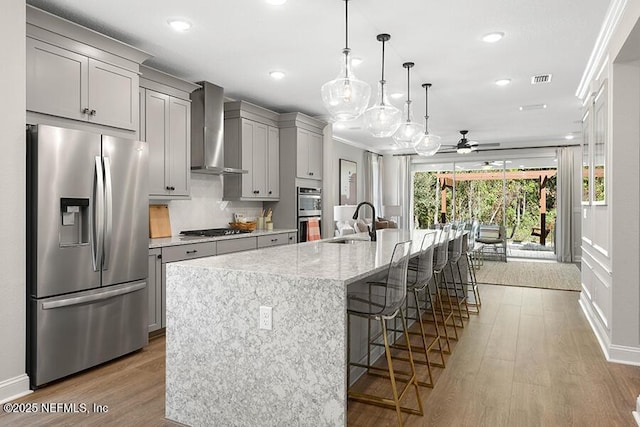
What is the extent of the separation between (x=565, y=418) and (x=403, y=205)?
8.56 metres

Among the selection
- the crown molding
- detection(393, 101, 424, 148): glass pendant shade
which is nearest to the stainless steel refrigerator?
detection(393, 101, 424, 148): glass pendant shade


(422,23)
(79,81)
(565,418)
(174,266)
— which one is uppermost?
(422,23)

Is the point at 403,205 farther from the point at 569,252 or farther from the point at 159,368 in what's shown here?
the point at 159,368

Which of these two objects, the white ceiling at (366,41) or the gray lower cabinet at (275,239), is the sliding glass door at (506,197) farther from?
the gray lower cabinet at (275,239)

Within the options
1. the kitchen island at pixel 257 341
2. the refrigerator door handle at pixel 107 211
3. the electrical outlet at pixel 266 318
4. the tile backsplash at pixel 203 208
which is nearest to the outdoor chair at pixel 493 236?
the tile backsplash at pixel 203 208

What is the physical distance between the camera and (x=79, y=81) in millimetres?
3221

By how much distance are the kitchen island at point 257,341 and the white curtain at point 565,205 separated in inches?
318

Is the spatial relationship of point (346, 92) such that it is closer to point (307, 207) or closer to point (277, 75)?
point (277, 75)

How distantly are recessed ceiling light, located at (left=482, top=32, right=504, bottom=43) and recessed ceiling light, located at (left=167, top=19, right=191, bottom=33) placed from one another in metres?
2.44

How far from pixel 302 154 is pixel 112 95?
3.11 m

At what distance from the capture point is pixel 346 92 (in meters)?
3.09

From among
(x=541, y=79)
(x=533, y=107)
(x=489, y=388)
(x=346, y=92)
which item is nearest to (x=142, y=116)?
(x=346, y=92)

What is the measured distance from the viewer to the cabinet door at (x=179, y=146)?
4.41 m

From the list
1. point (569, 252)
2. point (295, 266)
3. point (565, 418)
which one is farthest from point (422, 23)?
point (569, 252)
